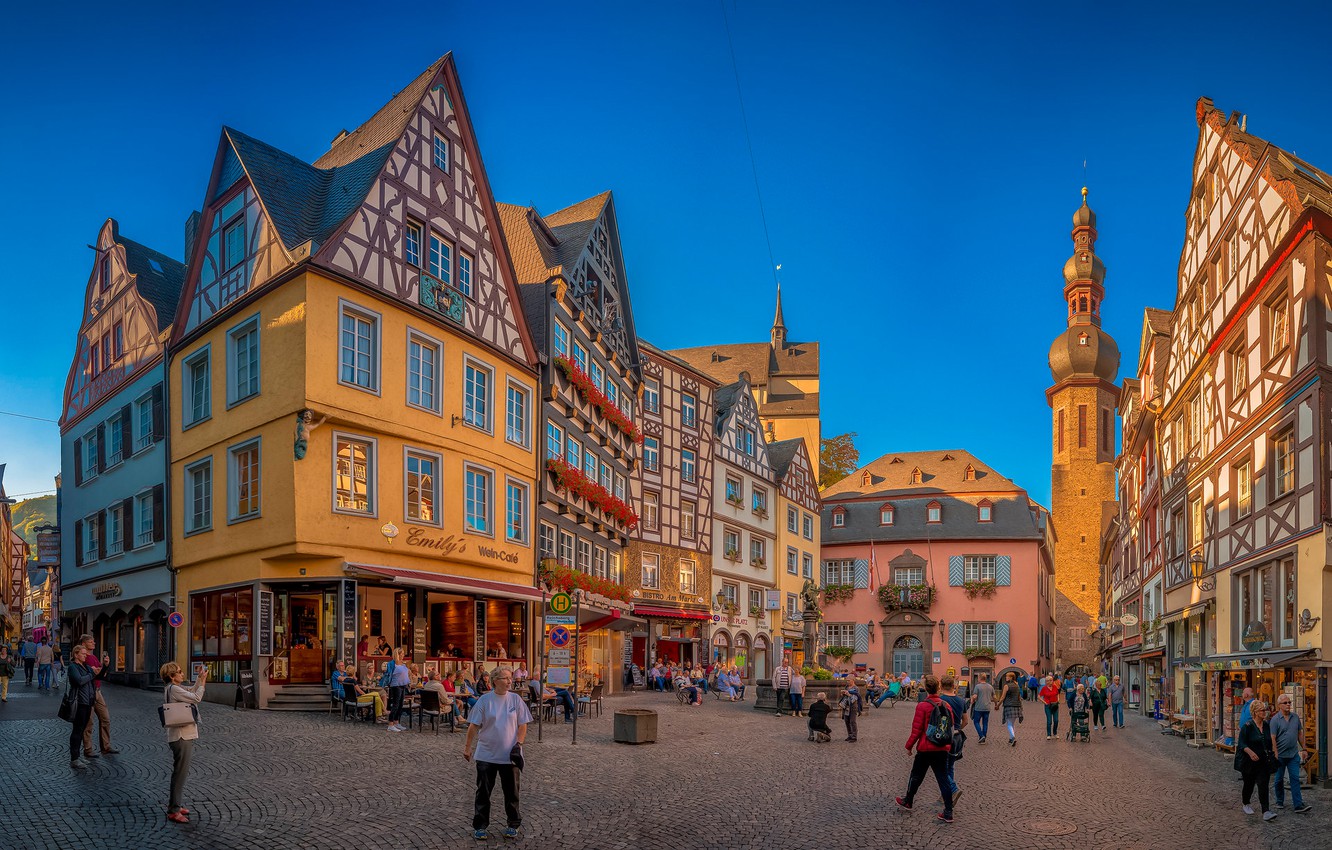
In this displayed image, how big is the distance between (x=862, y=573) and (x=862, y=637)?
355 cm

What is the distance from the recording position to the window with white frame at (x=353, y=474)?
930 inches

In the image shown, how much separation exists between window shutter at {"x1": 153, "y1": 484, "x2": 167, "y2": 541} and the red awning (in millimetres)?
19419

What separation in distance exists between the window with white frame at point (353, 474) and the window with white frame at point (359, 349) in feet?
3.92

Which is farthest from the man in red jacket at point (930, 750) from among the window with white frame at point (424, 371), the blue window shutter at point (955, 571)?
the blue window shutter at point (955, 571)

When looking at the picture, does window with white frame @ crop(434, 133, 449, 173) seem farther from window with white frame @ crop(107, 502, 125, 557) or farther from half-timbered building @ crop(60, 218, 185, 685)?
window with white frame @ crop(107, 502, 125, 557)

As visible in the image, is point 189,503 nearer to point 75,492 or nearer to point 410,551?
point 410,551

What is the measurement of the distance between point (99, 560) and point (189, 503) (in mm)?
7889

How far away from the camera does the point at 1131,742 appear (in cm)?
2670

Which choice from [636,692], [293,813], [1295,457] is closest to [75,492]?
[636,692]

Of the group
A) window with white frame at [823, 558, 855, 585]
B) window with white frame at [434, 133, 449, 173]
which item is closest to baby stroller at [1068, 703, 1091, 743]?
→ window with white frame at [434, 133, 449, 173]

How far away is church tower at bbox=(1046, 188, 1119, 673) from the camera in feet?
229

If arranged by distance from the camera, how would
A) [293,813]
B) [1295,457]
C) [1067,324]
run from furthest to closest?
[1067,324], [1295,457], [293,813]

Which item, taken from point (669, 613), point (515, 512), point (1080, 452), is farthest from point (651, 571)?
point (1080, 452)

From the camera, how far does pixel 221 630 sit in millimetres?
24953
